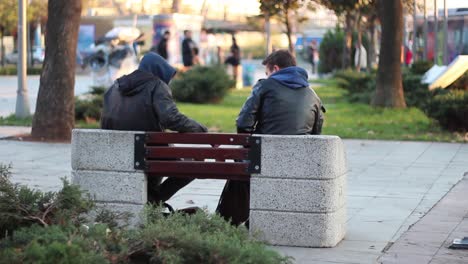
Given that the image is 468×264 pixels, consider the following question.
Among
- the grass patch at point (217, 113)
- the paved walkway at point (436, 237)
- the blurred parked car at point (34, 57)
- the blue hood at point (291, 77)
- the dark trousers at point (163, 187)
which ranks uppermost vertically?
the blue hood at point (291, 77)

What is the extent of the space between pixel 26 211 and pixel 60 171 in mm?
6215

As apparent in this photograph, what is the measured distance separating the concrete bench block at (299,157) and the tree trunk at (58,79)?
8.64 metres

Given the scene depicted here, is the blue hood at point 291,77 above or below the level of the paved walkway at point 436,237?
above

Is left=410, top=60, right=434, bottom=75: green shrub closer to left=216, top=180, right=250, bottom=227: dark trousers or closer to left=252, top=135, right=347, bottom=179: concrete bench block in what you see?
left=216, top=180, right=250, bottom=227: dark trousers

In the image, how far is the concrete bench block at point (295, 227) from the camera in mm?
7332

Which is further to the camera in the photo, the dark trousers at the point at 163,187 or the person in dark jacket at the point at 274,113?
the dark trousers at the point at 163,187

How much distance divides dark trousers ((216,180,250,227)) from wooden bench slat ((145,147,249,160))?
1.97 feet

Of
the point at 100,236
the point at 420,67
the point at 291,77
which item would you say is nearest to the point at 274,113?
the point at 291,77

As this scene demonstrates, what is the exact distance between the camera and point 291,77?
7.92 m

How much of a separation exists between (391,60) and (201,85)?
5.67 m

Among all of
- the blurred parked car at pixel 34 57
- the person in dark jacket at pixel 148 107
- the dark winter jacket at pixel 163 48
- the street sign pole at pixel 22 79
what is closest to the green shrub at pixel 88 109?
the street sign pole at pixel 22 79

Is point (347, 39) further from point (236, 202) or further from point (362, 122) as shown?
point (236, 202)

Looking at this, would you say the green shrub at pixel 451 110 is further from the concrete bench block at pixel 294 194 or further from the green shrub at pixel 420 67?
the green shrub at pixel 420 67

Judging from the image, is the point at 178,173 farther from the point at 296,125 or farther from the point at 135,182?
the point at 296,125
